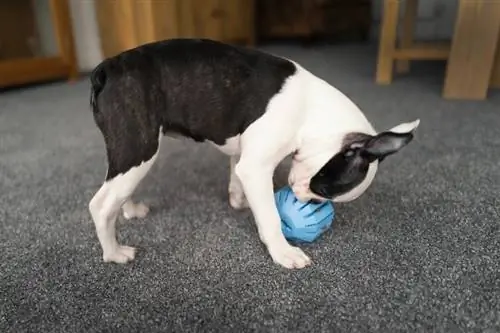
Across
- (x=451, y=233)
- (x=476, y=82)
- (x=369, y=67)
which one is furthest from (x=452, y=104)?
(x=451, y=233)

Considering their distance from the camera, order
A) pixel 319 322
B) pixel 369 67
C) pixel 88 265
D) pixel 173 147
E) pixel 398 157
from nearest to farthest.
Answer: pixel 319 322, pixel 88 265, pixel 398 157, pixel 173 147, pixel 369 67

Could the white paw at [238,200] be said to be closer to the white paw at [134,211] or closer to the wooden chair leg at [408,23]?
the white paw at [134,211]

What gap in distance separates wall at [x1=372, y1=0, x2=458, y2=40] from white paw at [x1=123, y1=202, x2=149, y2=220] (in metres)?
3.61

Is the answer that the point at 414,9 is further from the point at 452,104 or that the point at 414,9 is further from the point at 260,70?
the point at 260,70

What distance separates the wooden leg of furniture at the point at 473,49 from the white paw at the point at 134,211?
5.49 ft

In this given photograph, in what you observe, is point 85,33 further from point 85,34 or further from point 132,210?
point 132,210

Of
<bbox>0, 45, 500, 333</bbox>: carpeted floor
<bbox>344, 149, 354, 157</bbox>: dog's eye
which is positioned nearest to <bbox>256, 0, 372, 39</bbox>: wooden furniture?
<bbox>0, 45, 500, 333</bbox>: carpeted floor

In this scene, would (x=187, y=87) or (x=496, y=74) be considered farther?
(x=496, y=74)

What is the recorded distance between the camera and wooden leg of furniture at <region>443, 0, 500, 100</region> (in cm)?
212

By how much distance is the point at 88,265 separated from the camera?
962 millimetres

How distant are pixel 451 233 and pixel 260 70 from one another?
0.57 metres

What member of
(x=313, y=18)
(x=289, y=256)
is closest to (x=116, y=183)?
(x=289, y=256)

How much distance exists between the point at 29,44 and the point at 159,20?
0.72 m

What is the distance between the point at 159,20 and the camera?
2.58 meters
